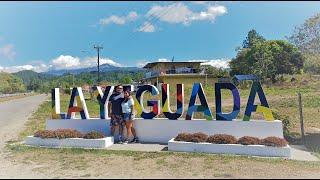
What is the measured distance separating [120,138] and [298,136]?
20.8ft

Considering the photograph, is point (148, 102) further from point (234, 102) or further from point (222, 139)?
point (222, 139)

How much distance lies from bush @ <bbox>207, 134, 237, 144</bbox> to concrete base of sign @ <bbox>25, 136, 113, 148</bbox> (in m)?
3.27

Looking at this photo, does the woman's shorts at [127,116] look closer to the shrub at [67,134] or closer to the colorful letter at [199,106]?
the shrub at [67,134]

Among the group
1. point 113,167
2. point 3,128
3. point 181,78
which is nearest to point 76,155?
point 113,167

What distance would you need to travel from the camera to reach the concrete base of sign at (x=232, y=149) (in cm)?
958

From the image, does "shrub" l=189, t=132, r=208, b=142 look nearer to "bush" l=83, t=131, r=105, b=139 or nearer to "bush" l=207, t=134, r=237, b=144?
A: "bush" l=207, t=134, r=237, b=144

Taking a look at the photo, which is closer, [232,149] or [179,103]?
[232,149]

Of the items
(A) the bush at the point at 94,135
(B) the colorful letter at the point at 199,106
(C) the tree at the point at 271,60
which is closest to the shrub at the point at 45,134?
(A) the bush at the point at 94,135

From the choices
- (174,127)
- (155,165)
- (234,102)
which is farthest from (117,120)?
(234,102)

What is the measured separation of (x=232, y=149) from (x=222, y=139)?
1.45 feet

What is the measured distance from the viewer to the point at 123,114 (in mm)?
11961

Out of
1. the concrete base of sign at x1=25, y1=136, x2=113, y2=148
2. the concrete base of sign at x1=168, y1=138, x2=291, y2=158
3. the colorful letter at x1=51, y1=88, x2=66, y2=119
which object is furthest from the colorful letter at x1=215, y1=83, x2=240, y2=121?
the colorful letter at x1=51, y1=88, x2=66, y2=119

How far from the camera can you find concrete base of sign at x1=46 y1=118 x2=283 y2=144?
1070 cm

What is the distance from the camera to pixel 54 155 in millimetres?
10242
